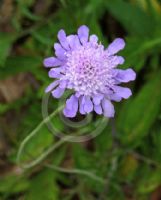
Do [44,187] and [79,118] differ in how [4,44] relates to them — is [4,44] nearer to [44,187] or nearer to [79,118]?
[79,118]

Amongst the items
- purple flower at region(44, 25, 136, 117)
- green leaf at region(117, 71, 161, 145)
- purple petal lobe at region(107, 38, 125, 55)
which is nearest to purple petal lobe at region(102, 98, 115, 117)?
purple flower at region(44, 25, 136, 117)

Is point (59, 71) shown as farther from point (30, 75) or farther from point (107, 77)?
point (30, 75)

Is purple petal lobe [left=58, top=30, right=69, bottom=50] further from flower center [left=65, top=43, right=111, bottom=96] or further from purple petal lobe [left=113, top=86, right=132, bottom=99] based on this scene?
purple petal lobe [left=113, top=86, right=132, bottom=99]

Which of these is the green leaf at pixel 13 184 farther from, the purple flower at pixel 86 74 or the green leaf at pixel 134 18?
the purple flower at pixel 86 74

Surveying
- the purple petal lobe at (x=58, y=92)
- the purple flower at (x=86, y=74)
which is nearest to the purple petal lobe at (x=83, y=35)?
the purple flower at (x=86, y=74)

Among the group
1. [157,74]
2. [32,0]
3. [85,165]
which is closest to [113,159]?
[85,165]
